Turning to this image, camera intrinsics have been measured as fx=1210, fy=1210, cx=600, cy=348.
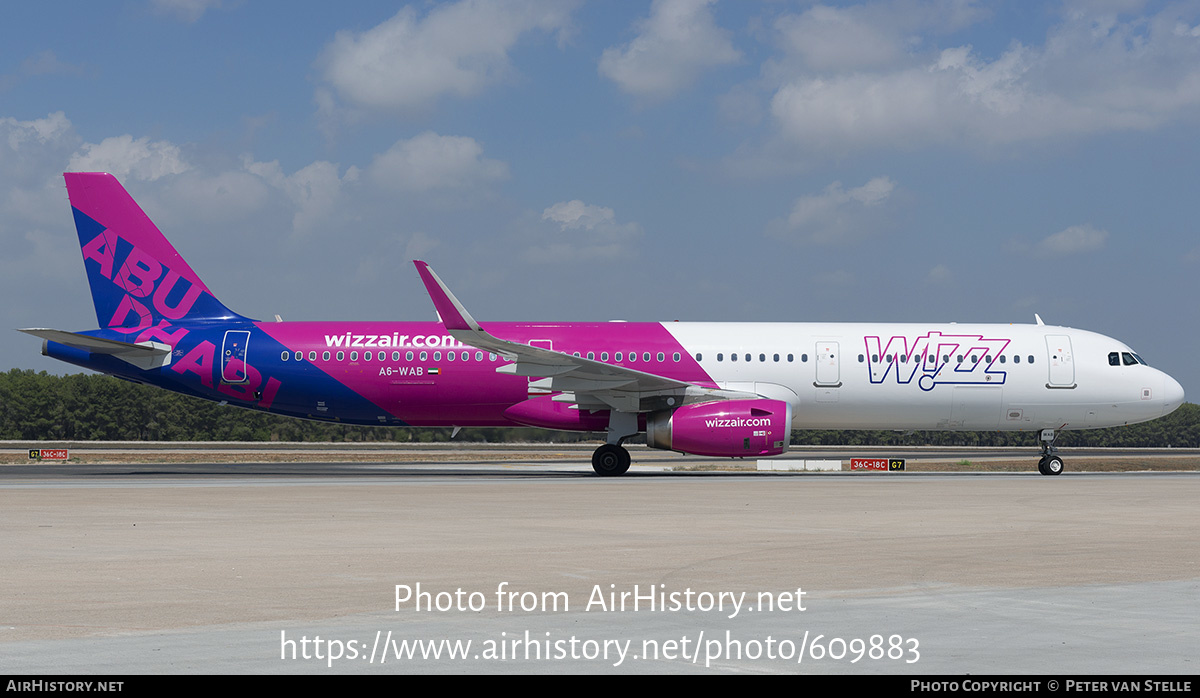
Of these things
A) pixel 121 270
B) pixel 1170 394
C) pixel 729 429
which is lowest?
pixel 729 429

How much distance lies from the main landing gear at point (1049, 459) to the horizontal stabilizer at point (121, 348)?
2437cm

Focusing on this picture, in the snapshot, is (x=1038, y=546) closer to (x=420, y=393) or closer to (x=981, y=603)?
(x=981, y=603)

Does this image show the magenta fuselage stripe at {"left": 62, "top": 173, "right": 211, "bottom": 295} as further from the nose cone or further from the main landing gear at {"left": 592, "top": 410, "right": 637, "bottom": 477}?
the nose cone

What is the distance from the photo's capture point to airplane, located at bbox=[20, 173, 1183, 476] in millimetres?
32938

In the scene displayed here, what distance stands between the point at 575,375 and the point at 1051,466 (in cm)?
1348

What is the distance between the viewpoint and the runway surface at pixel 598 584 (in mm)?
7629

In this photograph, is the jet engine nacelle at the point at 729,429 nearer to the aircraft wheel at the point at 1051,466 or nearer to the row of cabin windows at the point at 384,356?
the row of cabin windows at the point at 384,356

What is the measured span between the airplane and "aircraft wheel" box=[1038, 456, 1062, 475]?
0.13 ft

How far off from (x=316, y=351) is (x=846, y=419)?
1485 cm

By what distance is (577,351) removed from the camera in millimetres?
33281

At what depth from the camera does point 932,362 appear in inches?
1308

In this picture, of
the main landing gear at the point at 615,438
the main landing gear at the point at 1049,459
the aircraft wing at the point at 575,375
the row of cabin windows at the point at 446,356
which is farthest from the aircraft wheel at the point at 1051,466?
the main landing gear at the point at 615,438

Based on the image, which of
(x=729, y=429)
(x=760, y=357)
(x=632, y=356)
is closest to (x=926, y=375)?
(x=760, y=357)

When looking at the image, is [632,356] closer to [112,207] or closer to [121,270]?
[121,270]
